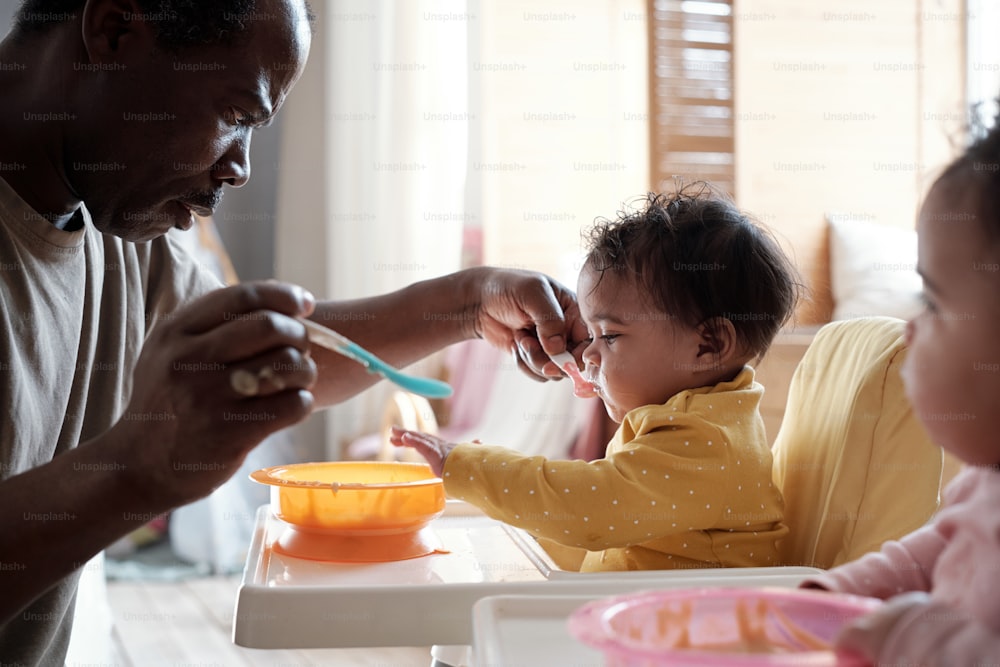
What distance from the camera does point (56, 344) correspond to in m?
1.18

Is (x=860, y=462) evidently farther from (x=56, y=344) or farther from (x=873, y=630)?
(x=56, y=344)

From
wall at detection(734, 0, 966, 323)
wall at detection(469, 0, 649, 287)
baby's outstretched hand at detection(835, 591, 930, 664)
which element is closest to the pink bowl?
baby's outstretched hand at detection(835, 591, 930, 664)

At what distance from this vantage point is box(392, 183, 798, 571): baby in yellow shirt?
1012 mm

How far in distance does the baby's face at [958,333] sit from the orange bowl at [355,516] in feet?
1.76

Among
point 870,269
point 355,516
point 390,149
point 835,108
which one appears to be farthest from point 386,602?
point 390,149

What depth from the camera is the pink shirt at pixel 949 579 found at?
1.77 ft

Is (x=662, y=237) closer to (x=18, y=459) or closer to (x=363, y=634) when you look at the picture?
(x=363, y=634)

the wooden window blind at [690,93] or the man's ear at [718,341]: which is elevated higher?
the wooden window blind at [690,93]

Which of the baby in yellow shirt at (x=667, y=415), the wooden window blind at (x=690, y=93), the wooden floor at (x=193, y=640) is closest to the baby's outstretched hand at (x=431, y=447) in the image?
the baby in yellow shirt at (x=667, y=415)

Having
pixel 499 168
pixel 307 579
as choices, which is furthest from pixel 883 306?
pixel 307 579

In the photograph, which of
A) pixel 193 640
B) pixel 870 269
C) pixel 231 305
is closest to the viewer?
pixel 231 305

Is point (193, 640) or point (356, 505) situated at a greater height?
point (356, 505)

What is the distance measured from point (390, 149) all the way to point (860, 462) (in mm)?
3129

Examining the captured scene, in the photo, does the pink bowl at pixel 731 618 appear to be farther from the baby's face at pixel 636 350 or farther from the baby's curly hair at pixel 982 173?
the baby's face at pixel 636 350
